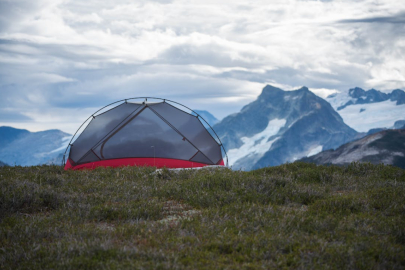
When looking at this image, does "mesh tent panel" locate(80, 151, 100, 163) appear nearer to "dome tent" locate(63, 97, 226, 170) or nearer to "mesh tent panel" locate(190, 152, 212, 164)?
"dome tent" locate(63, 97, 226, 170)

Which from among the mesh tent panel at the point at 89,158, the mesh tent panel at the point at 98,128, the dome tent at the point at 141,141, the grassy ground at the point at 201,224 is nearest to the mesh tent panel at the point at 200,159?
the dome tent at the point at 141,141

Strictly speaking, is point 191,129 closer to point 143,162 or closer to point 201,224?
point 143,162

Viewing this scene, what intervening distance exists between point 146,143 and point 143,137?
0.30 meters

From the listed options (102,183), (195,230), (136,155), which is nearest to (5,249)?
(195,230)

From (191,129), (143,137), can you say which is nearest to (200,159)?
(191,129)

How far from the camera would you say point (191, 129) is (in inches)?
693

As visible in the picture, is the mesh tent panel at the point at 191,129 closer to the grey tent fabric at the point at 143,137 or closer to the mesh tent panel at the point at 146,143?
the grey tent fabric at the point at 143,137

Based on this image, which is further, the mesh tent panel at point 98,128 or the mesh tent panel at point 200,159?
the mesh tent panel at point 200,159

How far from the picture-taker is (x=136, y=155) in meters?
16.6

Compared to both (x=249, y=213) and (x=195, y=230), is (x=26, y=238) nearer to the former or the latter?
(x=195, y=230)

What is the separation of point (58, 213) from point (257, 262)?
4569 mm

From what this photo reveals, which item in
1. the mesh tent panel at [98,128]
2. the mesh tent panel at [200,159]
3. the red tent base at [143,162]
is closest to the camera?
the red tent base at [143,162]

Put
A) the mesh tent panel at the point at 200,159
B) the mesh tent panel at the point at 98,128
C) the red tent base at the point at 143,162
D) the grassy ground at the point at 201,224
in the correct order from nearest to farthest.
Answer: the grassy ground at the point at 201,224
the red tent base at the point at 143,162
the mesh tent panel at the point at 98,128
the mesh tent panel at the point at 200,159

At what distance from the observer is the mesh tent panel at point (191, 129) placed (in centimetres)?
1730
